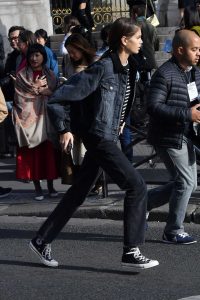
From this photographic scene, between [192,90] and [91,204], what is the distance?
2253mm

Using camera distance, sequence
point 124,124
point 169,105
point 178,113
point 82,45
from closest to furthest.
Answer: point 178,113
point 169,105
point 124,124
point 82,45

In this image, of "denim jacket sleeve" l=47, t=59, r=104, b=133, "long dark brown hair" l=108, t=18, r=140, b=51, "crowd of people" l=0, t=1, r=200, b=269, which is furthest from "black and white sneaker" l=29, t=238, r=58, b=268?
"long dark brown hair" l=108, t=18, r=140, b=51

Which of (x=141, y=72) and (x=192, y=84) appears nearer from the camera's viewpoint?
(x=192, y=84)

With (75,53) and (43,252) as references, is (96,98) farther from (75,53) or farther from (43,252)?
(75,53)

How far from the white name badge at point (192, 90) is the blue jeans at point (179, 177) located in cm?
36

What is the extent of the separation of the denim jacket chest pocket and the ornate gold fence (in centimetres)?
1378

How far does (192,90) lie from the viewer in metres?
8.00

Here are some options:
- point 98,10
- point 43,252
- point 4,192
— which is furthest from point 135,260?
point 98,10

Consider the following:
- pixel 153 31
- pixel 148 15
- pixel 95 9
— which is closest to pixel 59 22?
pixel 95 9

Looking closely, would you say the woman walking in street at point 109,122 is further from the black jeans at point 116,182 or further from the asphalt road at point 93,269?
the asphalt road at point 93,269

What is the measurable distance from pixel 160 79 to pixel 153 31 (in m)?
6.72

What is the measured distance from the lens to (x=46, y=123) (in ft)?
34.3

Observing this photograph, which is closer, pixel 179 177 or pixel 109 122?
pixel 109 122

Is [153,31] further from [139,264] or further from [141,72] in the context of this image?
[139,264]
